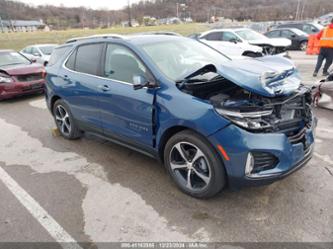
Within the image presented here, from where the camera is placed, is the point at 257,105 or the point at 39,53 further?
the point at 39,53

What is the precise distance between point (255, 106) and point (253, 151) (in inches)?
17.3

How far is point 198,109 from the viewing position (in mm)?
2643

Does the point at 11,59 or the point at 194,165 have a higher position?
the point at 11,59

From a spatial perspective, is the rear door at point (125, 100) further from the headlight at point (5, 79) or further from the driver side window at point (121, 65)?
the headlight at point (5, 79)

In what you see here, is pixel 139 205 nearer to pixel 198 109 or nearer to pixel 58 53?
pixel 198 109

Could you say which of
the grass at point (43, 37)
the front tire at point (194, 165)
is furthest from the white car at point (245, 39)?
the grass at point (43, 37)

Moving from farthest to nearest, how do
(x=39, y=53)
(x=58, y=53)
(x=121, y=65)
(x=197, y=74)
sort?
1. (x=39, y=53)
2. (x=58, y=53)
3. (x=121, y=65)
4. (x=197, y=74)

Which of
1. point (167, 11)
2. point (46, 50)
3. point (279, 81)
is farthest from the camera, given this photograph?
point (167, 11)

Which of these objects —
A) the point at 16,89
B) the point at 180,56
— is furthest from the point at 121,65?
the point at 16,89

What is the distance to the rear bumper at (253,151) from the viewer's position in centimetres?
244

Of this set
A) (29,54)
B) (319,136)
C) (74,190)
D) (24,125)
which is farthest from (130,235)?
(29,54)

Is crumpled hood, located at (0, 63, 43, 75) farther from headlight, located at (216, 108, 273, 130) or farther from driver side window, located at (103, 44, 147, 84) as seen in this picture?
headlight, located at (216, 108, 273, 130)

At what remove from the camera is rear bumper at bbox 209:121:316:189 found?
8.00ft

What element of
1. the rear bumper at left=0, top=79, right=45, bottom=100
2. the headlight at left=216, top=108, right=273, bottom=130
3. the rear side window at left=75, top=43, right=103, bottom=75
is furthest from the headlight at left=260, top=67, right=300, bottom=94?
the rear bumper at left=0, top=79, right=45, bottom=100
